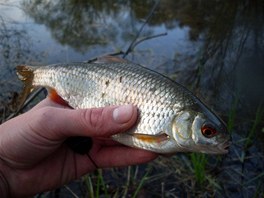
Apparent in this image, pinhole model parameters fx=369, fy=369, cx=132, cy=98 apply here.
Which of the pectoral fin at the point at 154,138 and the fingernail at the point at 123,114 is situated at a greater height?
the fingernail at the point at 123,114

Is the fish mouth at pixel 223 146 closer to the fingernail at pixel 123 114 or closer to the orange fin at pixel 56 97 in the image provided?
the fingernail at pixel 123 114

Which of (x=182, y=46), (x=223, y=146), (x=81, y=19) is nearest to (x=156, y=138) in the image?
(x=223, y=146)

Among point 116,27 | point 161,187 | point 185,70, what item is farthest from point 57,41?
point 161,187

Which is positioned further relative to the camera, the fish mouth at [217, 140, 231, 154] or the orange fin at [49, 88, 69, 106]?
the orange fin at [49, 88, 69, 106]

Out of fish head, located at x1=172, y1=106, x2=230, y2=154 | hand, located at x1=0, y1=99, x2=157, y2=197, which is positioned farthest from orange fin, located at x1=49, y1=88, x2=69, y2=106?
fish head, located at x1=172, y1=106, x2=230, y2=154

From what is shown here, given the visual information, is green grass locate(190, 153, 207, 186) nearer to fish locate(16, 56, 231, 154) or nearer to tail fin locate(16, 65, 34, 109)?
fish locate(16, 56, 231, 154)

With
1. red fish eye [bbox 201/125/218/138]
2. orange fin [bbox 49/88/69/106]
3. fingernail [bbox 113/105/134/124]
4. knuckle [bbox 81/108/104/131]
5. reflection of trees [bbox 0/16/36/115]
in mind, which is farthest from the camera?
reflection of trees [bbox 0/16/36/115]

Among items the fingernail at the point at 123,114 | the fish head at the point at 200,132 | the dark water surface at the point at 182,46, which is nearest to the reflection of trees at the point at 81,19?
the dark water surface at the point at 182,46

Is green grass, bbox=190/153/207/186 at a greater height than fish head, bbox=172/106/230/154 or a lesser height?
lesser
